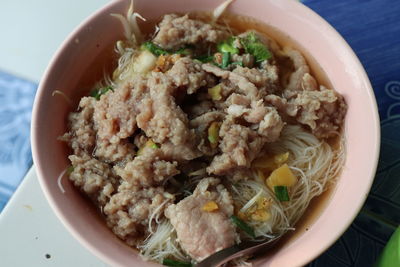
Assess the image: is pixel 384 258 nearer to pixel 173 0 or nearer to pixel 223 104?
pixel 223 104

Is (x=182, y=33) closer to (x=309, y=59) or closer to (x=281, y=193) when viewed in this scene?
(x=309, y=59)

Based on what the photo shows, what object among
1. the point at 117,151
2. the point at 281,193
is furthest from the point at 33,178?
the point at 281,193

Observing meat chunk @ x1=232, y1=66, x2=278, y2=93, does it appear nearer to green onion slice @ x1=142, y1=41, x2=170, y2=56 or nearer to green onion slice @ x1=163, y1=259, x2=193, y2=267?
green onion slice @ x1=142, y1=41, x2=170, y2=56

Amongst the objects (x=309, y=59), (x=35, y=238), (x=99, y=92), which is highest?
(x=309, y=59)

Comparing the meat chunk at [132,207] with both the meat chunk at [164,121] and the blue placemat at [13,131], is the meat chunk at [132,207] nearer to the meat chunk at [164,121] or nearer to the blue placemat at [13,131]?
the meat chunk at [164,121]

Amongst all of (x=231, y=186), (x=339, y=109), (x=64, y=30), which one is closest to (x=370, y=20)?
(x=339, y=109)

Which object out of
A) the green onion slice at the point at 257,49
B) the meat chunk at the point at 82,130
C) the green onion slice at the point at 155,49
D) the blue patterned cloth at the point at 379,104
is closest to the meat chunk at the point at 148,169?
the meat chunk at the point at 82,130

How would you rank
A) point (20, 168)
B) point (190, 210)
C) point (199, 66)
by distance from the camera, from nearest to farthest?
point (190, 210)
point (199, 66)
point (20, 168)
